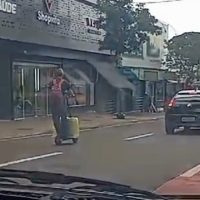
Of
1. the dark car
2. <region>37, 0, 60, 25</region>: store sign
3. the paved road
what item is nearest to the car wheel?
the dark car

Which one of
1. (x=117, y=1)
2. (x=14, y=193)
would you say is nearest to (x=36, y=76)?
(x=117, y=1)

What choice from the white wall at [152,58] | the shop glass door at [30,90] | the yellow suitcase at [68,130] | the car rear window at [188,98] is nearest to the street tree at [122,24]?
the shop glass door at [30,90]

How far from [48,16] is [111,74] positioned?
8.39 meters

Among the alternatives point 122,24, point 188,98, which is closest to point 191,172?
point 188,98

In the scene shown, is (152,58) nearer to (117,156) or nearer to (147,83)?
(147,83)

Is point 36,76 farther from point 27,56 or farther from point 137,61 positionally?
point 137,61

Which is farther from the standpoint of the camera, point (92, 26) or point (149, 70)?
point (149, 70)

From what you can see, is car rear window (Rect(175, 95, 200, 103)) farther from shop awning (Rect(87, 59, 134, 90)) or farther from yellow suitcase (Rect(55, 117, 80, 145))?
shop awning (Rect(87, 59, 134, 90))

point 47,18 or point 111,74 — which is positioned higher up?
point 47,18

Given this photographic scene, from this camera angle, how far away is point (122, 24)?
33562 mm

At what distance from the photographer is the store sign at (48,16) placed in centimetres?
2777

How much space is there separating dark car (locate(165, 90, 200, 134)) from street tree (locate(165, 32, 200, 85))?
1072 inches

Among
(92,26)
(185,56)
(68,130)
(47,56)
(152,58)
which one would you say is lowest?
(68,130)

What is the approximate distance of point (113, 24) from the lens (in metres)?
33.5
